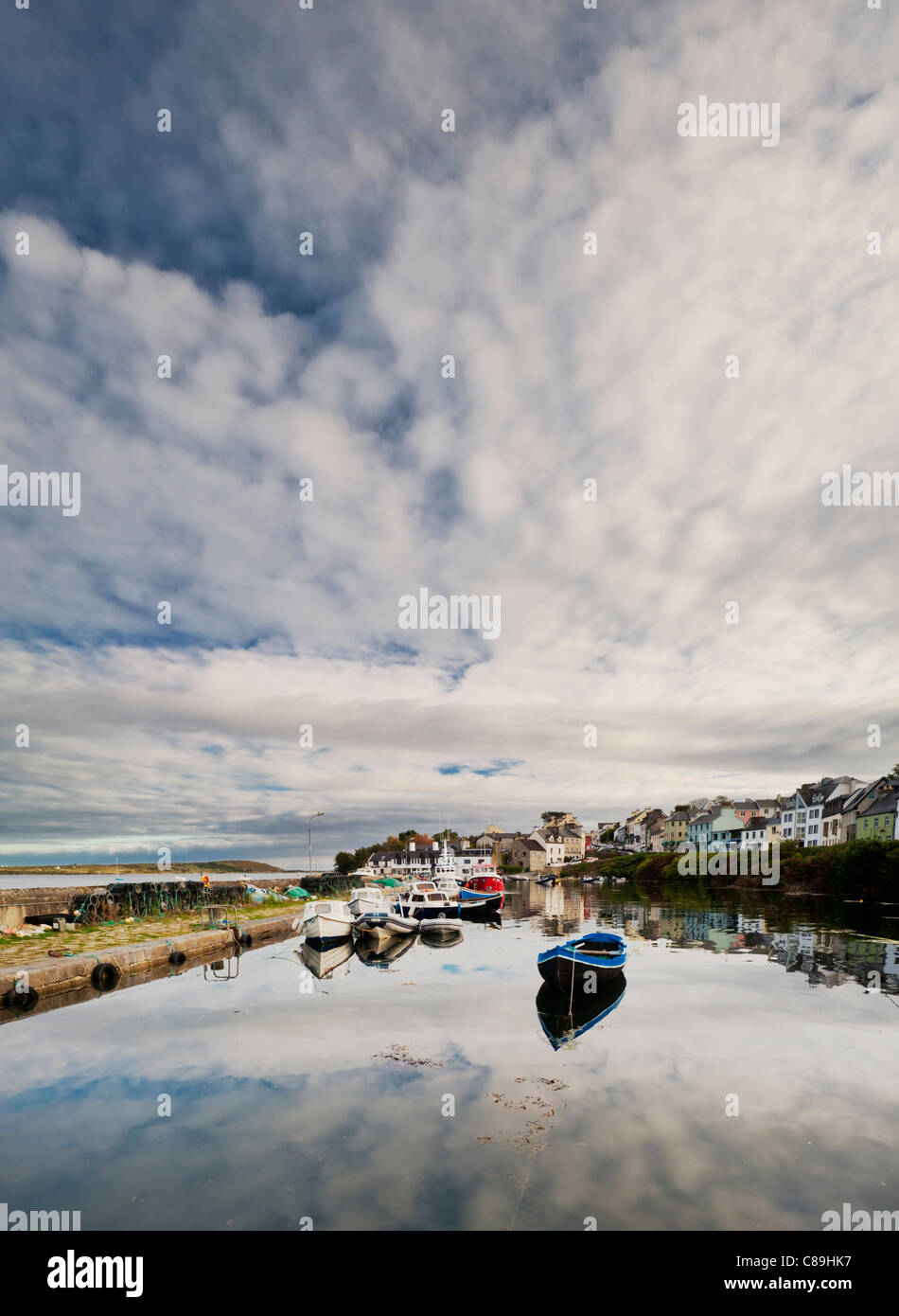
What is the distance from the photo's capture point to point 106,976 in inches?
1096

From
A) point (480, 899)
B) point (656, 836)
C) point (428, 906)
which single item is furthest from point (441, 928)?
point (656, 836)

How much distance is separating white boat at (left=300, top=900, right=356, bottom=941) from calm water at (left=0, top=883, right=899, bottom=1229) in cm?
962

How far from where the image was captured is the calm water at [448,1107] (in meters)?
11.0

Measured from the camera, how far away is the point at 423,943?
4847 cm

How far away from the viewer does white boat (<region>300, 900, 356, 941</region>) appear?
3856cm

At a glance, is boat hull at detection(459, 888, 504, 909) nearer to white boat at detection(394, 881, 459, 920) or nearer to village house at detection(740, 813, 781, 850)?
white boat at detection(394, 881, 459, 920)

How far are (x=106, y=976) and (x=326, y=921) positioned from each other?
44.6 ft

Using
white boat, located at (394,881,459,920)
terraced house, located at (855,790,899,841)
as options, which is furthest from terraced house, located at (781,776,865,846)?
white boat, located at (394,881,459,920)

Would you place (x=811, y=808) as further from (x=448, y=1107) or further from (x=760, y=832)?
(x=448, y=1107)

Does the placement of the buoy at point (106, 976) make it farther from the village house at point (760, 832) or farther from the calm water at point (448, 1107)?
the village house at point (760, 832)

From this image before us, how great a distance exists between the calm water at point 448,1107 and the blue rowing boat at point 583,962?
1743 millimetres
